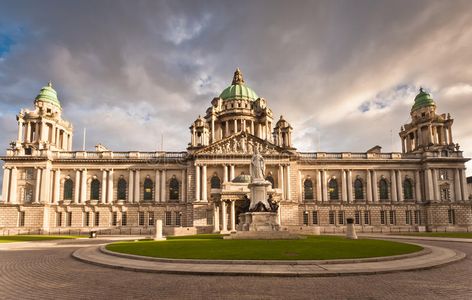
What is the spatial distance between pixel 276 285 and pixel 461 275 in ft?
28.8

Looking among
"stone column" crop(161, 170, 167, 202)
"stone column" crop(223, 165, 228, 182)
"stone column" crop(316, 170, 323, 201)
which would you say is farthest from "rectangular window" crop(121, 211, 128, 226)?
"stone column" crop(316, 170, 323, 201)

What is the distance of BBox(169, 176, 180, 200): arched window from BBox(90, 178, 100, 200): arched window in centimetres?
1472

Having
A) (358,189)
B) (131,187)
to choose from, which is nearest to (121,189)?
(131,187)

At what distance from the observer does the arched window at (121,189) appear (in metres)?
75.6

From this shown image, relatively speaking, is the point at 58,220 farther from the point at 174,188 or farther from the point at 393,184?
the point at 393,184

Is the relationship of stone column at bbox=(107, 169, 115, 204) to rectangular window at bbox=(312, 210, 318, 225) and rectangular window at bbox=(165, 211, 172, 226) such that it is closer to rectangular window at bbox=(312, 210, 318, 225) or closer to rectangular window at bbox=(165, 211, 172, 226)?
rectangular window at bbox=(165, 211, 172, 226)

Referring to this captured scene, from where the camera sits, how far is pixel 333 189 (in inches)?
3091

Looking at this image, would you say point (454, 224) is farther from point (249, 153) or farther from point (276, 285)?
point (276, 285)

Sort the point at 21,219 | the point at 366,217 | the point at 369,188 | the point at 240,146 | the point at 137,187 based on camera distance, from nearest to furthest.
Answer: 1. the point at 21,219
2. the point at 240,146
3. the point at 137,187
4. the point at 366,217
5. the point at 369,188

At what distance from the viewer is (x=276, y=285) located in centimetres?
1381

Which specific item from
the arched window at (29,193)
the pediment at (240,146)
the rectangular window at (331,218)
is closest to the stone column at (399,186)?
the rectangular window at (331,218)

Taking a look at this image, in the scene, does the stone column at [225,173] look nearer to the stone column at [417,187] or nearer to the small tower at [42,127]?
the small tower at [42,127]

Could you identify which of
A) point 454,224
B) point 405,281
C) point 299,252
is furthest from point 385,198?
point 405,281

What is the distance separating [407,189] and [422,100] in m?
21.8
